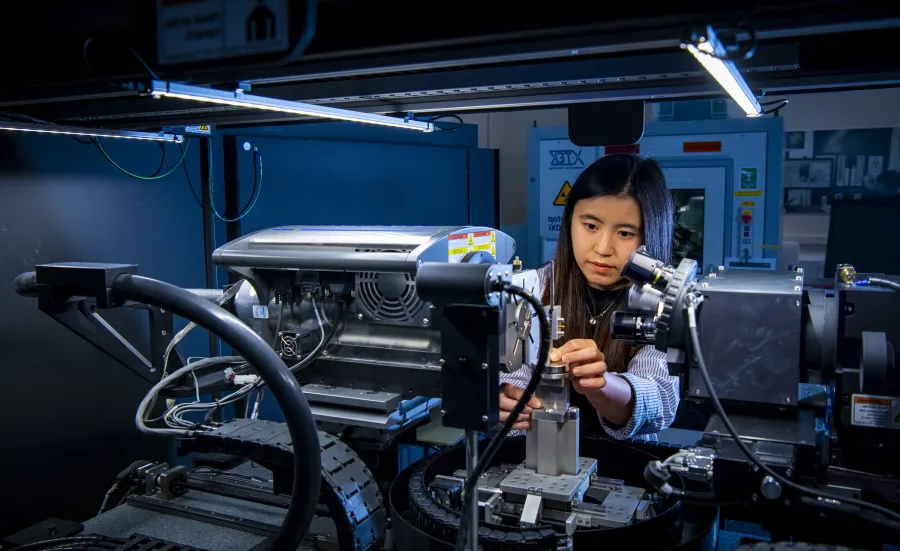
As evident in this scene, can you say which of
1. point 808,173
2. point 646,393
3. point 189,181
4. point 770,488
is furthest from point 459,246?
point 808,173

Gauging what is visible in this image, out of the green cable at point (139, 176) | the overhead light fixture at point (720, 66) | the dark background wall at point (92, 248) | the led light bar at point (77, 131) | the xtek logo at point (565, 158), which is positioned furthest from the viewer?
the xtek logo at point (565, 158)

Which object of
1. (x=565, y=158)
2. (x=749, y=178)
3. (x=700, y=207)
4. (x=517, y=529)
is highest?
(x=565, y=158)

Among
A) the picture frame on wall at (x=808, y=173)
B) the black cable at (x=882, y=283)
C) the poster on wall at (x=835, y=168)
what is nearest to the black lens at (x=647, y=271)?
the black cable at (x=882, y=283)

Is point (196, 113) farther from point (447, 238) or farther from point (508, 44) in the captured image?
point (508, 44)

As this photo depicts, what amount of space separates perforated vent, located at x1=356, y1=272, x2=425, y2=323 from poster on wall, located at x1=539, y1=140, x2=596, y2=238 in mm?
2773

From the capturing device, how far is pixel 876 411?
3.00 ft

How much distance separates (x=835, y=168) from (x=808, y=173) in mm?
181

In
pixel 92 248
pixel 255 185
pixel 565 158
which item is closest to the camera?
pixel 92 248

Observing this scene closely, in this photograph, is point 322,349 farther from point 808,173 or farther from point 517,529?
Result: point 808,173

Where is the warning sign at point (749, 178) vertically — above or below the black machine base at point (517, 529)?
above

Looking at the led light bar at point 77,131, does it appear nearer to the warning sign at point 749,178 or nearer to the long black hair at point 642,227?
the long black hair at point 642,227

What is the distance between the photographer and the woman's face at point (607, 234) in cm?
189

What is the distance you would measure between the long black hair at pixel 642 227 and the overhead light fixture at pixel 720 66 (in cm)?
34

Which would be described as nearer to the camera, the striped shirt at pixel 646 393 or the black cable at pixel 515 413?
the black cable at pixel 515 413
